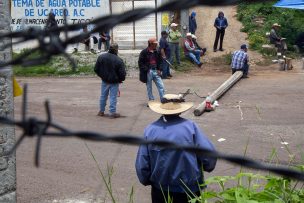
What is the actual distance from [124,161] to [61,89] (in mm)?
8470

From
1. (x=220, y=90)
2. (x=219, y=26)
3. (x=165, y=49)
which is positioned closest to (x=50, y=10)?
(x=165, y=49)

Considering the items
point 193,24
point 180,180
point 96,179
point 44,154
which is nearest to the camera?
point 180,180

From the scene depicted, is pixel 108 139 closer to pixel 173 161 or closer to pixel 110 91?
pixel 173 161

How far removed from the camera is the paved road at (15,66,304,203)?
802cm

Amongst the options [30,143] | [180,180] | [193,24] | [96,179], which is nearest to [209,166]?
[180,180]

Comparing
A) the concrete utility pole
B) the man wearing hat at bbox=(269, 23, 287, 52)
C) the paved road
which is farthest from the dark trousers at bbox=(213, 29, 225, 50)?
the concrete utility pole

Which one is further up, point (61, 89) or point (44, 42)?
point (44, 42)

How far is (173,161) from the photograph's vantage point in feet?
17.1

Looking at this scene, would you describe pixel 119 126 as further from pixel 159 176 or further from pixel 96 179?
pixel 159 176

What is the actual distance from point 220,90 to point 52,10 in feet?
31.5

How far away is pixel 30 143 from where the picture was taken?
408 inches

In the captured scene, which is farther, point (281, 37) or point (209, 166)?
point (281, 37)

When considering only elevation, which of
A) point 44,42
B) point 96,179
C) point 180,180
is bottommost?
point 96,179

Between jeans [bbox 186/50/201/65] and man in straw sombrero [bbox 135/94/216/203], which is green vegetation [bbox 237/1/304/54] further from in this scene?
man in straw sombrero [bbox 135/94/216/203]
